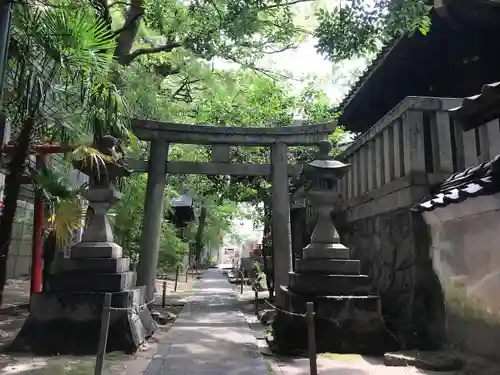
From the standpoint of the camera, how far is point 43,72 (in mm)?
5234

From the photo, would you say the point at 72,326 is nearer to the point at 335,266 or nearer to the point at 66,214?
the point at 66,214

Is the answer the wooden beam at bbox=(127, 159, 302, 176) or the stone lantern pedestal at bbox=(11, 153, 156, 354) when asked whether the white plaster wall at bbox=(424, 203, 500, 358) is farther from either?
the wooden beam at bbox=(127, 159, 302, 176)

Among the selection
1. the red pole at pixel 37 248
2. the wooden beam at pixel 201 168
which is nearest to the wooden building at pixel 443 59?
the wooden beam at pixel 201 168

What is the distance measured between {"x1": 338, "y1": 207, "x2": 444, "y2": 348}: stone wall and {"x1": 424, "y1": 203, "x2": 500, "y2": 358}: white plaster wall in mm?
356

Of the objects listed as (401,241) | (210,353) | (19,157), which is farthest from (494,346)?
(19,157)

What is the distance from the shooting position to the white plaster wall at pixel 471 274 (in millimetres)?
5047

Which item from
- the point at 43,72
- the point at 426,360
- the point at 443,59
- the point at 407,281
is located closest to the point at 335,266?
the point at 407,281

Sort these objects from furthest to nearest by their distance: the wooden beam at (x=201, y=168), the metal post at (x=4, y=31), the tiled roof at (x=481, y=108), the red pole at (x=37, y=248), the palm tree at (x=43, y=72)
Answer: the red pole at (x=37, y=248) → the wooden beam at (x=201, y=168) → the tiled roof at (x=481, y=108) → the palm tree at (x=43, y=72) → the metal post at (x=4, y=31)

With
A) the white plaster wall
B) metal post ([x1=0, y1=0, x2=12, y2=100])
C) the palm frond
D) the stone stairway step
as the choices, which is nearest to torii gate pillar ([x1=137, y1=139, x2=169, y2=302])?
the palm frond

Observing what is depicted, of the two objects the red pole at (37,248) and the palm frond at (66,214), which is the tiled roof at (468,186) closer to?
the palm frond at (66,214)

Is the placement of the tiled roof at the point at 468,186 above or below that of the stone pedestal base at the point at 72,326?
above

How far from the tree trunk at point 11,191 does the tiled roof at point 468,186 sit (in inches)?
189

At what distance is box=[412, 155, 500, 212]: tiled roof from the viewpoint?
4.73 meters

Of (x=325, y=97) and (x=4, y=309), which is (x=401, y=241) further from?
(x=4, y=309)
